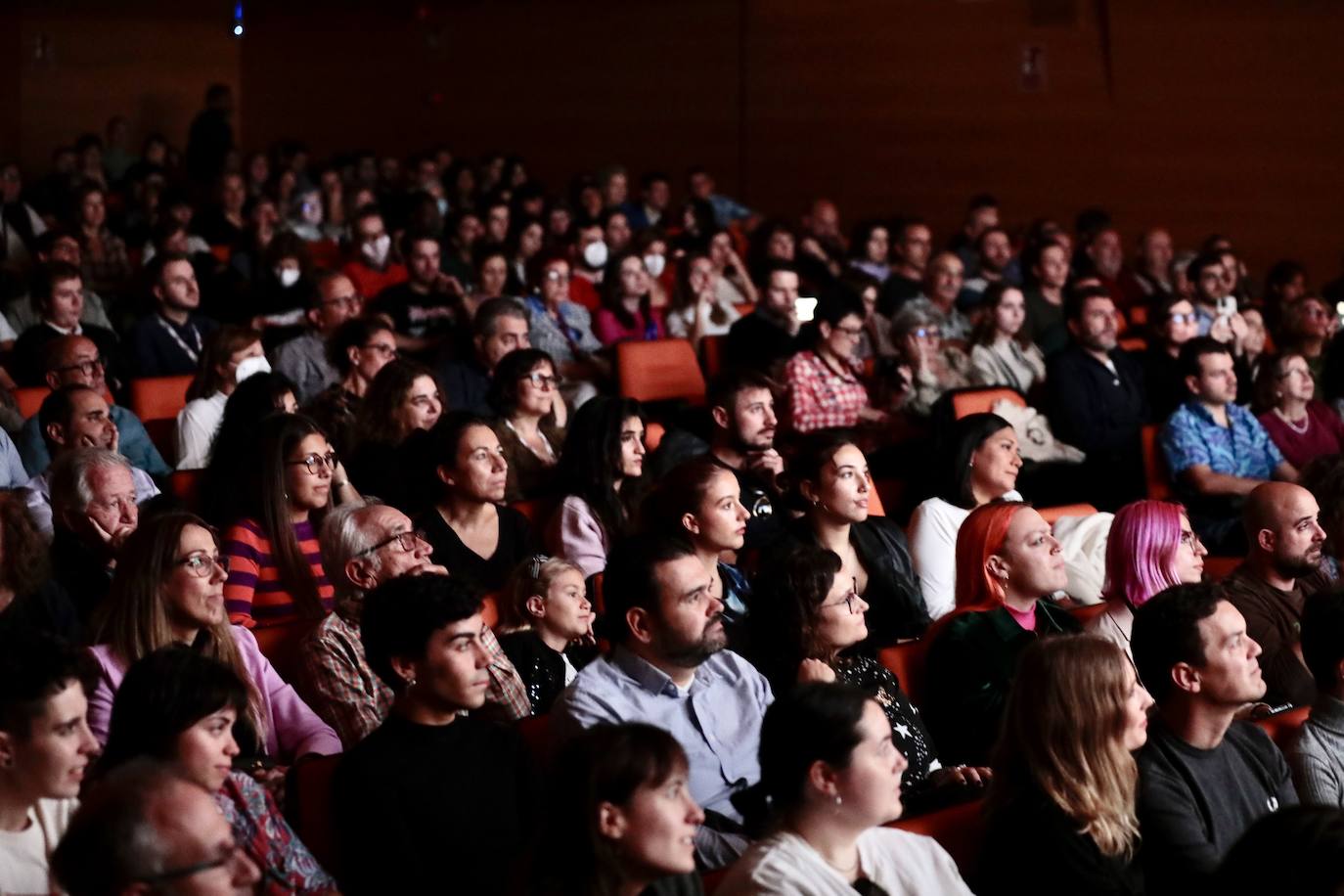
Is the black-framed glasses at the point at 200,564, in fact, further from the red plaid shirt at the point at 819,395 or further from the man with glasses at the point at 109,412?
the red plaid shirt at the point at 819,395

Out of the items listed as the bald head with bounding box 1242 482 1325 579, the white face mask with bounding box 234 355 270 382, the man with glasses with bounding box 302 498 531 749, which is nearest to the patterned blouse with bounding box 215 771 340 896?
the man with glasses with bounding box 302 498 531 749

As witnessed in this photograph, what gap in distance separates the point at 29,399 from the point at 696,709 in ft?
8.46

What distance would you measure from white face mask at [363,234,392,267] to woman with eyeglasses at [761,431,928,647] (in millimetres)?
→ 4201

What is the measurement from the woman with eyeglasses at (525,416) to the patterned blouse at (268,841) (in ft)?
6.87

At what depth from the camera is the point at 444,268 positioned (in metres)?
7.50

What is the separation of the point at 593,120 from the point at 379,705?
894cm

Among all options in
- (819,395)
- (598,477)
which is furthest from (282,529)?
(819,395)

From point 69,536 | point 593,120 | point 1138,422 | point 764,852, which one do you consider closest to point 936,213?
point 593,120

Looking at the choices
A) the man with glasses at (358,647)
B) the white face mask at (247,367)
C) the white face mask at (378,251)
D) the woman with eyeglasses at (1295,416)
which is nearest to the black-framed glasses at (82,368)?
the white face mask at (247,367)

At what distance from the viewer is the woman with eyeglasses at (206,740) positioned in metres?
2.18

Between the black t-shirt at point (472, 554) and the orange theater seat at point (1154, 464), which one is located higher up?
the black t-shirt at point (472, 554)

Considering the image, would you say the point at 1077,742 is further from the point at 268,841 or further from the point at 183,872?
the point at 183,872

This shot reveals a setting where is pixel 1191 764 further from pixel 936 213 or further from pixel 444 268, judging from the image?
pixel 936 213

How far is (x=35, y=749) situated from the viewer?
2092mm
